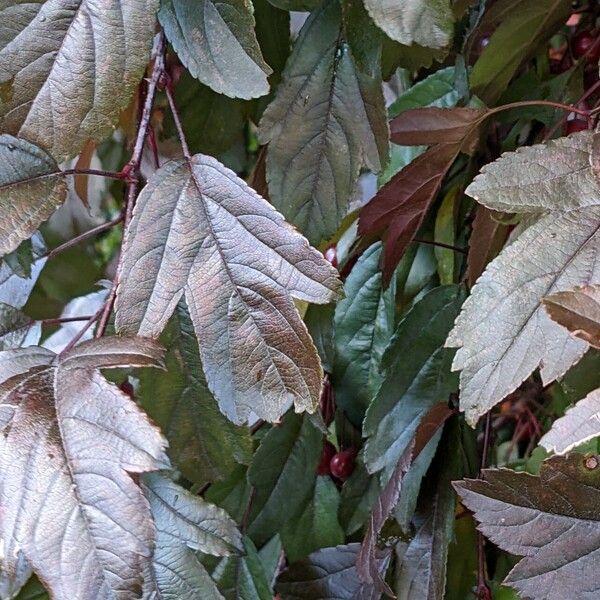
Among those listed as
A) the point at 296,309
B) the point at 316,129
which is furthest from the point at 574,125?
the point at 296,309

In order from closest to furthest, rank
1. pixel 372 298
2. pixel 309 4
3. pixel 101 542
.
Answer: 1. pixel 101 542
2. pixel 309 4
3. pixel 372 298

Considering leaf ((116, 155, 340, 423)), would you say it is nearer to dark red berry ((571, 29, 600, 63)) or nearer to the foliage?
the foliage

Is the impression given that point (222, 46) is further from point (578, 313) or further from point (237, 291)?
point (578, 313)

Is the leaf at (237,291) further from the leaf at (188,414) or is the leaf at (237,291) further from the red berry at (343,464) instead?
the red berry at (343,464)

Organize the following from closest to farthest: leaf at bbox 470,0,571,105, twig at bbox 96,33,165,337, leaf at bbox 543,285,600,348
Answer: leaf at bbox 543,285,600,348 → twig at bbox 96,33,165,337 → leaf at bbox 470,0,571,105

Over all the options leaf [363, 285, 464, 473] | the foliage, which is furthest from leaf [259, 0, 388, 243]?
leaf [363, 285, 464, 473]

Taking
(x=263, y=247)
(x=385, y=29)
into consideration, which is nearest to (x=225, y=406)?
(x=263, y=247)

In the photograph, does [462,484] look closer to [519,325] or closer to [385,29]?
[519,325]
